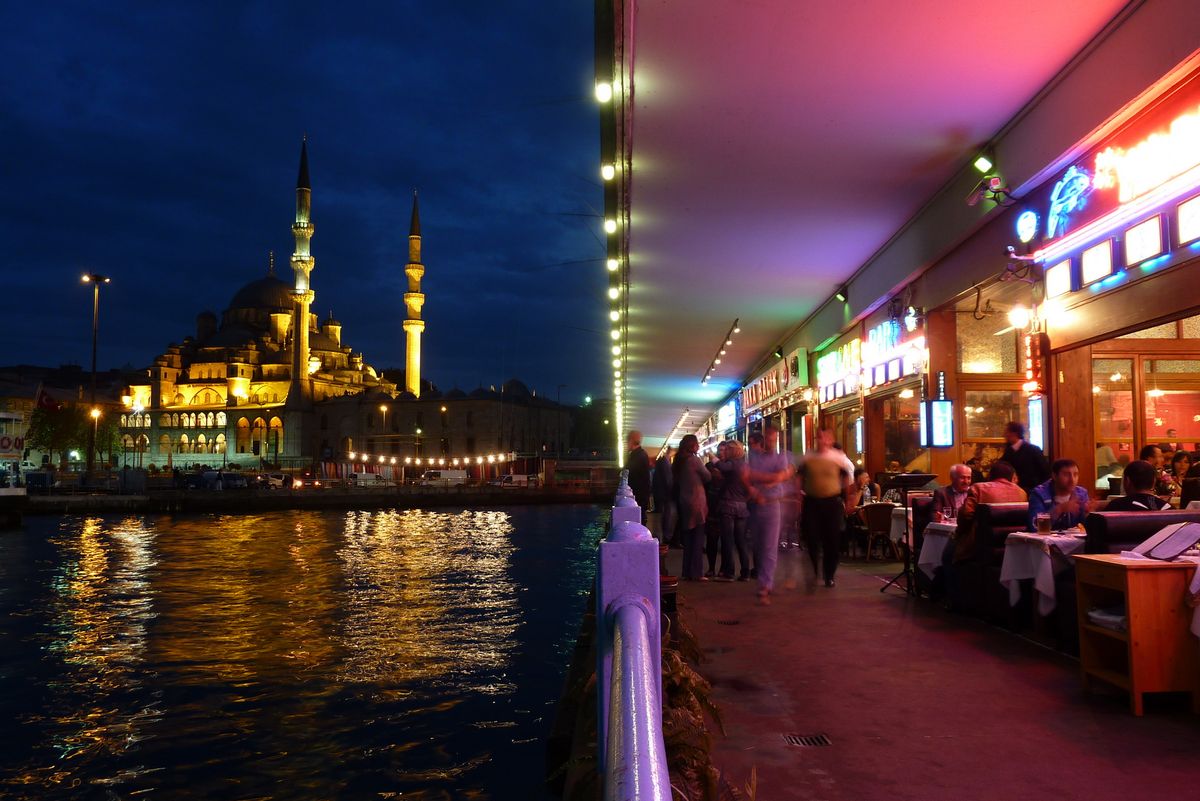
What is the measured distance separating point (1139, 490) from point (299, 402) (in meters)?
Answer: 80.7

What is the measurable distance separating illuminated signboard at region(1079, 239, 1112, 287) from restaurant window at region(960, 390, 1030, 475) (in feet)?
13.3

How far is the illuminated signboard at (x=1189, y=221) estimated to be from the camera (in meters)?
5.75

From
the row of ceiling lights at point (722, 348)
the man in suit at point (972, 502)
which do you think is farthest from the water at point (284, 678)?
the row of ceiling lights at point (722, 348)

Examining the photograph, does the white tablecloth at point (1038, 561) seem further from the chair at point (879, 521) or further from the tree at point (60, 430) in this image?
the tree at point (60, 430)

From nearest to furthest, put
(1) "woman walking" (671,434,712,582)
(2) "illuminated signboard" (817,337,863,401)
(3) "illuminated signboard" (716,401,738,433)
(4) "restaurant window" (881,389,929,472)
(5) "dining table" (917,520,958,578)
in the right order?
1. (5) "dining table" (917,520,958,578)
2. (1) "woman walking" (671,434,712,582)
3. (4) "restaurant window" (881,389,929,472)
4. (2) "illuminated signboard" (817,337,863,401)
5. (3) "illuminated signboard" (716,401,738,433)

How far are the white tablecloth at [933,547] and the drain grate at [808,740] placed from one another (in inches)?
151

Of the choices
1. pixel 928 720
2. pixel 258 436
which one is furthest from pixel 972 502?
pixel 258 436

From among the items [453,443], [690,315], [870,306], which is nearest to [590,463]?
[453,443]

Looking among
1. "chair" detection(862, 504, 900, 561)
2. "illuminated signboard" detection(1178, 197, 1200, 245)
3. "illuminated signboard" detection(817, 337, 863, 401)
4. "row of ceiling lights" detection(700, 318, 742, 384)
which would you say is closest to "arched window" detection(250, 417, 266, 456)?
"row of ceiling lights" detection(700, 318, 742, 384)

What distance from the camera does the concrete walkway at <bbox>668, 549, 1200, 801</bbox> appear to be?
11.0 feet

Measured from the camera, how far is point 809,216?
36.1ft

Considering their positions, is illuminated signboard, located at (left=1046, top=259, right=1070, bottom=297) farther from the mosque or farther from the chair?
the mosque

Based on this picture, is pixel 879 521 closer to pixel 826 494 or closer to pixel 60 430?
pixel 826 494

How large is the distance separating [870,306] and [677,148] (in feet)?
18.9
